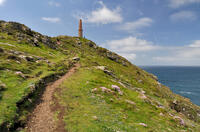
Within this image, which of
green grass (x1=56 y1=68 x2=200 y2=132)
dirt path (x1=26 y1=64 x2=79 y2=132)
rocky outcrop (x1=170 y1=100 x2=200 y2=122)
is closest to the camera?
dirt path (x1=26 y1=64 x2=79 y2=132)

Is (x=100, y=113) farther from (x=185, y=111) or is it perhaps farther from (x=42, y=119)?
(x=185, y=111)

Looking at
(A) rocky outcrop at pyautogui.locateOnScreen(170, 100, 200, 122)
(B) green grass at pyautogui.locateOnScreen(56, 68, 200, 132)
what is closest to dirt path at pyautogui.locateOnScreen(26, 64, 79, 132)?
(B) green grass at pyautogui.locateOnScreen(56, 68, 200, 132)

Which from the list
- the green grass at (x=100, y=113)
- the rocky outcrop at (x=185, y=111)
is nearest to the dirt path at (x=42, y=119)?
the green grass at (x=100, y=113)

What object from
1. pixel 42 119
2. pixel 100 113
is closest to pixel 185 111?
pixel 100 113

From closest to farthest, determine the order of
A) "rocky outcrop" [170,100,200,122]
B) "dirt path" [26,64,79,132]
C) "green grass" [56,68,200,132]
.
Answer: "dirt path" [26,64,79,132]
"green grass" [56,68,200,132]
"rocky outcrop" [170,100,200,122]

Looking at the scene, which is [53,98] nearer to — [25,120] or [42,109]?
[42,109]

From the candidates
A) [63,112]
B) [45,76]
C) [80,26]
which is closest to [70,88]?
[45,76]

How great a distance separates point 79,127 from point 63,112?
4488mm

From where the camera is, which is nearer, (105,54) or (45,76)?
(45,76)

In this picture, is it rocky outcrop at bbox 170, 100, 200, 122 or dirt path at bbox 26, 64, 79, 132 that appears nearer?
dirt path at bbox 26, 64, 79, 132

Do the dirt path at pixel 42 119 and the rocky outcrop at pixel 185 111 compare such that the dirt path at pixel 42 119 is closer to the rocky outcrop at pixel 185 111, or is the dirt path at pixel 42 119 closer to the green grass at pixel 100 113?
the green grass at pixel 100 113

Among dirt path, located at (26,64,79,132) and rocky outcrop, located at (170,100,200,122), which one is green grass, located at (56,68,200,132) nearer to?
dirt path, located at (26,64,79,132)

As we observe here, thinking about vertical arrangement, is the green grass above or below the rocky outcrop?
above

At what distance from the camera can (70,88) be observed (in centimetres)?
2709
